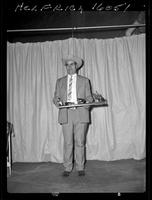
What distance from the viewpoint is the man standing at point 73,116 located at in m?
2.54

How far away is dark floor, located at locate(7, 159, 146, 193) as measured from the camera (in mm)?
2104

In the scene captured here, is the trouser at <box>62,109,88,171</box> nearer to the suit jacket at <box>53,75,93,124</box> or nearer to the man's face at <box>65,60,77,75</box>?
the suit jacket at <box>53,75,93,124</box>

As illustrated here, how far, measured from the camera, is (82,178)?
2420mm

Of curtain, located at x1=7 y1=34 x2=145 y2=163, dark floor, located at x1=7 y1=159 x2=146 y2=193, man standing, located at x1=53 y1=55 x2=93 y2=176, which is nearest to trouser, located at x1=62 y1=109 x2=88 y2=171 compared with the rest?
man standing, located at x1=53 y1=55 x2=93 y2=176

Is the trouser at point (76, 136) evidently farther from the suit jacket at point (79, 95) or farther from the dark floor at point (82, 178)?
the dark floor at point (82, 178)

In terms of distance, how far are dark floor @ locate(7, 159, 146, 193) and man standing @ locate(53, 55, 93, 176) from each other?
0.63 feet

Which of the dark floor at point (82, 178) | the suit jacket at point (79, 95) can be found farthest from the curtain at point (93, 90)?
the suit jacket at point (79, 95)

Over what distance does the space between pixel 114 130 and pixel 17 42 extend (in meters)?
1.92

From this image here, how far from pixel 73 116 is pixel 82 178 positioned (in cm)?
70

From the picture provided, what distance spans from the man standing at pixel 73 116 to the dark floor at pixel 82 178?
19cm

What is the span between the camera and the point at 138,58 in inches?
124
